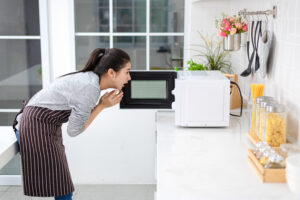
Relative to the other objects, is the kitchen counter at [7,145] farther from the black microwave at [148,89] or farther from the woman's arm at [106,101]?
the black microwave at [148,89]

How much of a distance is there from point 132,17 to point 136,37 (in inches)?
6.5

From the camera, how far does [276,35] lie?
2.16m

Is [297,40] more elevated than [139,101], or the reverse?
[297,40]

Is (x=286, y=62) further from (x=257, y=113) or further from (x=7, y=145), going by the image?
(x=7, y=145)

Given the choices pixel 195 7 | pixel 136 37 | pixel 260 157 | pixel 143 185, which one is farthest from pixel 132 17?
pixel 260 157

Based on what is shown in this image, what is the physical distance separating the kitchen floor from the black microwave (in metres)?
1.27

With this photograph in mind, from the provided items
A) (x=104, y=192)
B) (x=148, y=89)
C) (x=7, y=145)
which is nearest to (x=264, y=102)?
(x=148, y=89)

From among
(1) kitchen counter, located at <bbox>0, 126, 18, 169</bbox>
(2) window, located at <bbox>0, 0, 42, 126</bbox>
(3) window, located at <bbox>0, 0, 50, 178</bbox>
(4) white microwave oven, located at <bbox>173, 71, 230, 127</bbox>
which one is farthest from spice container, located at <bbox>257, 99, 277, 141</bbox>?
(2) window, located at <bbox>0, 0, 42, 126</bbox>

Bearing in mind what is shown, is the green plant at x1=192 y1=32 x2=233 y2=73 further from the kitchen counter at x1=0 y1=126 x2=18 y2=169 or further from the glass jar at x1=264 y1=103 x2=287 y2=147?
the kitchen counter at x1=0 y1=126 x2=18 y2=169

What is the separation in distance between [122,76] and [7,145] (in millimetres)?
668

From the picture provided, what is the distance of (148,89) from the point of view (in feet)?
7.80

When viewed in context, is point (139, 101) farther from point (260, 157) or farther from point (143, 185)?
point (143, 185)

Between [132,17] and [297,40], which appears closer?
[297,40]

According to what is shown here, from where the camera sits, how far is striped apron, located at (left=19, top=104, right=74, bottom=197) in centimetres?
222
